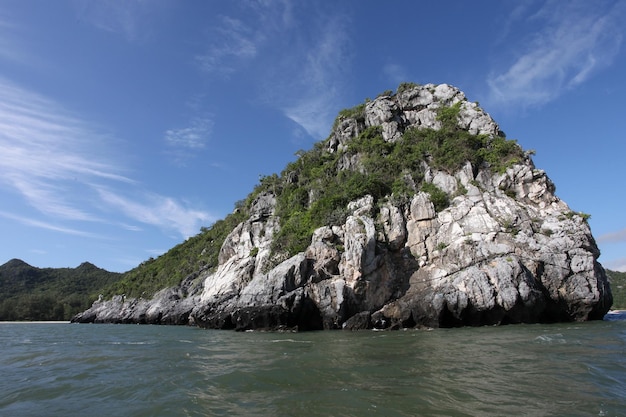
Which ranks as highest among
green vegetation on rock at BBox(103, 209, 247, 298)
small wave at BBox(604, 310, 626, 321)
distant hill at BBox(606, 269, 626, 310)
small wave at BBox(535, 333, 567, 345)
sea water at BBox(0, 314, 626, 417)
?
green vegetation on rock at BBox(103, 209, 247, 298)

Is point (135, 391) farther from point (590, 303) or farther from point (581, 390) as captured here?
point (590, 303)

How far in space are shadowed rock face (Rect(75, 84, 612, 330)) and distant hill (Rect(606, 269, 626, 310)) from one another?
5743 centimetres

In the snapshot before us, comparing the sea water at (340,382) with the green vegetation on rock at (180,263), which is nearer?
the sea water at (340,382)

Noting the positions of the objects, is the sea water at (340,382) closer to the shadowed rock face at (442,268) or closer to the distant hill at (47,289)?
the shadowed rock face at (442,268)

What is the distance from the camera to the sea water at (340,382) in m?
7.68

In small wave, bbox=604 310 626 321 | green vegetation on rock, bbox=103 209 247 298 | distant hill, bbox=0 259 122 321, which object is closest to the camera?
small wave, bbox=604 310 626 321

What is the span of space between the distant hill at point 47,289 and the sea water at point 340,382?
276 feet

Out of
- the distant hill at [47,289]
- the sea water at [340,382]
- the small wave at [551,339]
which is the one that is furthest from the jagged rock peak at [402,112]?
the distant hill at [47,289]

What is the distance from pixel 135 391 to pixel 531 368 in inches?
453

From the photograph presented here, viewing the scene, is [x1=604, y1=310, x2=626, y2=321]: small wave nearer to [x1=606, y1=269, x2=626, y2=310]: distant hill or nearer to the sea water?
the sea water

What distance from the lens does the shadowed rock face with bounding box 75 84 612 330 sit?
88.6 ft

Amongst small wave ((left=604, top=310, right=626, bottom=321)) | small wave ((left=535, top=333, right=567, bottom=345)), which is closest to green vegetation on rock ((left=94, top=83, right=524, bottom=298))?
small wave ((left=604, top=310, right=626, bottom=321))

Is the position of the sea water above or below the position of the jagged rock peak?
below

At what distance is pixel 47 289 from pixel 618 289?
5920 inches
